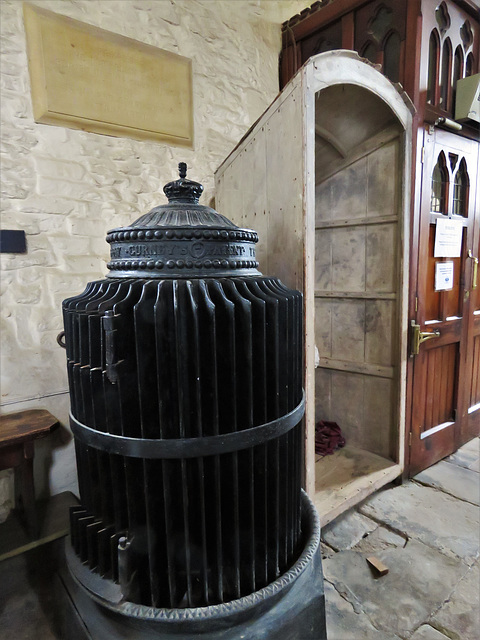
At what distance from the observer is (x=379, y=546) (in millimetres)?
1945

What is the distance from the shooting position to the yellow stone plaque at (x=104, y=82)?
1.68 m

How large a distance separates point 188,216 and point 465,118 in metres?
2.21

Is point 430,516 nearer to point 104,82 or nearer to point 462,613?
point 462,613

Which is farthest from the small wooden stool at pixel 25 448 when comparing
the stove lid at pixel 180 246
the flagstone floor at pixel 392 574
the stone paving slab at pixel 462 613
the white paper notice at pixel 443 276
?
the white paper notice at pixel 443 276

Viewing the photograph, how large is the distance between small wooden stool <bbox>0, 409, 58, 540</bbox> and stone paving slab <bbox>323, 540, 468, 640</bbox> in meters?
1.31

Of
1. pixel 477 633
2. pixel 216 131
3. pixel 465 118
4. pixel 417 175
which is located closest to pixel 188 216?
pixel 216 131

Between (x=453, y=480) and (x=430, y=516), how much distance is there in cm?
47

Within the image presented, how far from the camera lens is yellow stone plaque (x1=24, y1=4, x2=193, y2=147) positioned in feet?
5.51

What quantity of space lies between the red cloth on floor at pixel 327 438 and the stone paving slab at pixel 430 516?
0.38 m

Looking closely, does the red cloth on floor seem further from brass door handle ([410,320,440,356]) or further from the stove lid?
the stove lid

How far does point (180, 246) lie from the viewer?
3.43ft

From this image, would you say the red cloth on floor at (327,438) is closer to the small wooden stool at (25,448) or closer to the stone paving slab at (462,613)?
the stone paving slab at (462,613)

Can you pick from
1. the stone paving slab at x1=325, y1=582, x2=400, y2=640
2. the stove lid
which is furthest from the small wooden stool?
the stone paving slab at x1=325, y1=582, x2=400, y2=640

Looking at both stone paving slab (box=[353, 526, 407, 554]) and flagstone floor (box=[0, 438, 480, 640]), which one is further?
stone paving slab (box=[353, 526, 407, 554])
